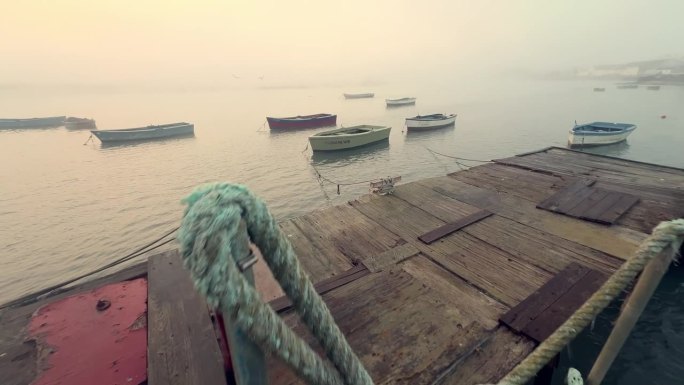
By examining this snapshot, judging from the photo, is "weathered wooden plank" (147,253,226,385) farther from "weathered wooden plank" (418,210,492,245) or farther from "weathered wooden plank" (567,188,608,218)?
"weathered wooden plank" (567,188,608,218)

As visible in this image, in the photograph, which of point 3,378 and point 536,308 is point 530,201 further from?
point 3,378

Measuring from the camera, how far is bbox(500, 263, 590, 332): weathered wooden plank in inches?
A: 217

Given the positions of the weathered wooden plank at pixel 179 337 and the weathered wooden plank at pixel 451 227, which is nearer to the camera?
the weathered wooden plank at pixel 179 337

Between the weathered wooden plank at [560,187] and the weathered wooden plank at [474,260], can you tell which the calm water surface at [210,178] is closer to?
the weathered wooden plank at [560,187]

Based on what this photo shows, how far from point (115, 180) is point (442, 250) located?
30.6 meters

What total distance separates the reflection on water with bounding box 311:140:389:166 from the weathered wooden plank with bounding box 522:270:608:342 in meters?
24.5

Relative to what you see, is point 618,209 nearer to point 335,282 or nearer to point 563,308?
point 563,308

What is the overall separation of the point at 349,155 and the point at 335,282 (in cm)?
2668

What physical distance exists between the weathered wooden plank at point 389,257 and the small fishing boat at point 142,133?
49.4m

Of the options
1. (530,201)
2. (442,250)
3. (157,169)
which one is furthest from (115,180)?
(530,201)

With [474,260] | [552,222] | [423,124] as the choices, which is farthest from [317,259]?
[423,124]

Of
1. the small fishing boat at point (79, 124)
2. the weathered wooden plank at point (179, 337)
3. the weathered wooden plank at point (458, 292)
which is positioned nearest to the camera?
the weathered wooden plank at point (179, 337)

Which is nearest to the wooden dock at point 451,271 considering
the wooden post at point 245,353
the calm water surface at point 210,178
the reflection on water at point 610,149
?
the calm water surface at point 210,178

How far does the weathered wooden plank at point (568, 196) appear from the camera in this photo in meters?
10.4
